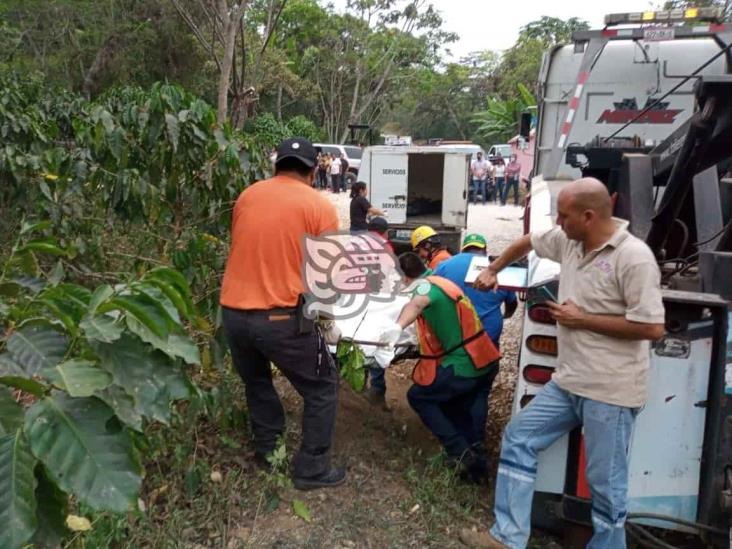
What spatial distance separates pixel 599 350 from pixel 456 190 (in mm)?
7672

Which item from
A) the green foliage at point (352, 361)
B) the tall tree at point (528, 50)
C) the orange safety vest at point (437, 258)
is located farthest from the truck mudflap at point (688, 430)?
the tall tree at point (528, 50)

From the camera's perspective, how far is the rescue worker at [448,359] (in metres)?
3.70

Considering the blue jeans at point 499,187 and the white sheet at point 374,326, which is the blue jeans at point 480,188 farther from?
the white sheet at point 374,326

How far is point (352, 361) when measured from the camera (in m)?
3.46

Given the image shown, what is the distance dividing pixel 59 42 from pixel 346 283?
21.7 m

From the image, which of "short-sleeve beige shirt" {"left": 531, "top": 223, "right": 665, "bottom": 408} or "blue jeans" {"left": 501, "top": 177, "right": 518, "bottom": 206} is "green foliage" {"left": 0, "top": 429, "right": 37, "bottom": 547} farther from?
"blue jeans" {"left": 501, "top": 177, "right": 518, "bottom": 206}

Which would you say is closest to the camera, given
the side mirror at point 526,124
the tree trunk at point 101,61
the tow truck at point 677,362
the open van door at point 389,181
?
the tow truck at point 677,362

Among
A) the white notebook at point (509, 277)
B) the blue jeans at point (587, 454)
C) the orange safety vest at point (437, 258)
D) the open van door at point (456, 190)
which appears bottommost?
the blue jeans at point (587, 454)

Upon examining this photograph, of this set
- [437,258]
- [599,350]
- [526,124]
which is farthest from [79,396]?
[526,124]

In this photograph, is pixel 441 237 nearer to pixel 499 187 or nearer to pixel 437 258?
pixel 437 258

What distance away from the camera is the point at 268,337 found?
3.09 meters

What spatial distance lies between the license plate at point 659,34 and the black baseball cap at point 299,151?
428cm

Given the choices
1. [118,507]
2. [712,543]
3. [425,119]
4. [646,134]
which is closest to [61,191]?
[118,507]

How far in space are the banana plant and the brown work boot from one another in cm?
186
